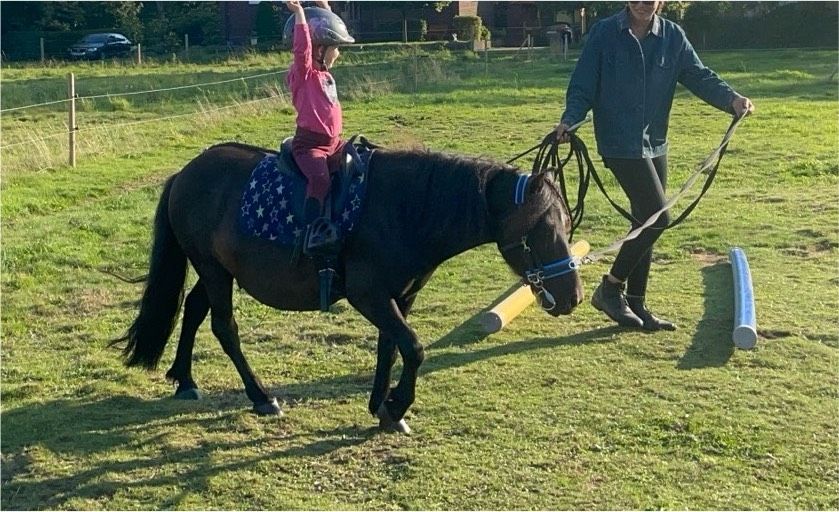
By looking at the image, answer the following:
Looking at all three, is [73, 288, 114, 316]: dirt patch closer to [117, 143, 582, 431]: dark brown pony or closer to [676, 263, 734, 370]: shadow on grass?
[117, 143, 582, 431]: dark brown pony

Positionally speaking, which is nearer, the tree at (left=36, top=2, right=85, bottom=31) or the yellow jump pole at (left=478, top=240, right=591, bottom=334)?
the yellow jump pole at (left=478, top=240, right=591, bottom=334)

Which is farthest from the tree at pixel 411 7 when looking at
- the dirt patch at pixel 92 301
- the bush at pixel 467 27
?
the dirt patch at pixel 92 301

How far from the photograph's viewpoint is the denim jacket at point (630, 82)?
6.50 metres

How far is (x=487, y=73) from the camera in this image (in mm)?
27641

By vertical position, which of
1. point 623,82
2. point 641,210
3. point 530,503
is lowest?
point 530,503

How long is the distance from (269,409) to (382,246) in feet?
4.16

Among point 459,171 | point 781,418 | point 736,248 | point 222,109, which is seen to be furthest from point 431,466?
point 222,109

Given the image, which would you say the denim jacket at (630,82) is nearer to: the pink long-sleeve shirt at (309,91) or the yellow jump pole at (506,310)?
the yellow jump pole at (506,310)

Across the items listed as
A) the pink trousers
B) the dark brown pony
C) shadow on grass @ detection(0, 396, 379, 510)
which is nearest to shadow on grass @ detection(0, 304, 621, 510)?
shadow on grass @ detection(0, 396, 379, 510)

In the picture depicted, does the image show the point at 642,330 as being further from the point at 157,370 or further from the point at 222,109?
the point at 222,109

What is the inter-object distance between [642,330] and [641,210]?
885 mm

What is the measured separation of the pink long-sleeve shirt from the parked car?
132 ft

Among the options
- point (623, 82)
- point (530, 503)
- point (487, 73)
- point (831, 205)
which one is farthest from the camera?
point (487, 73)

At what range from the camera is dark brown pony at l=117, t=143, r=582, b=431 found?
4.86 metres
